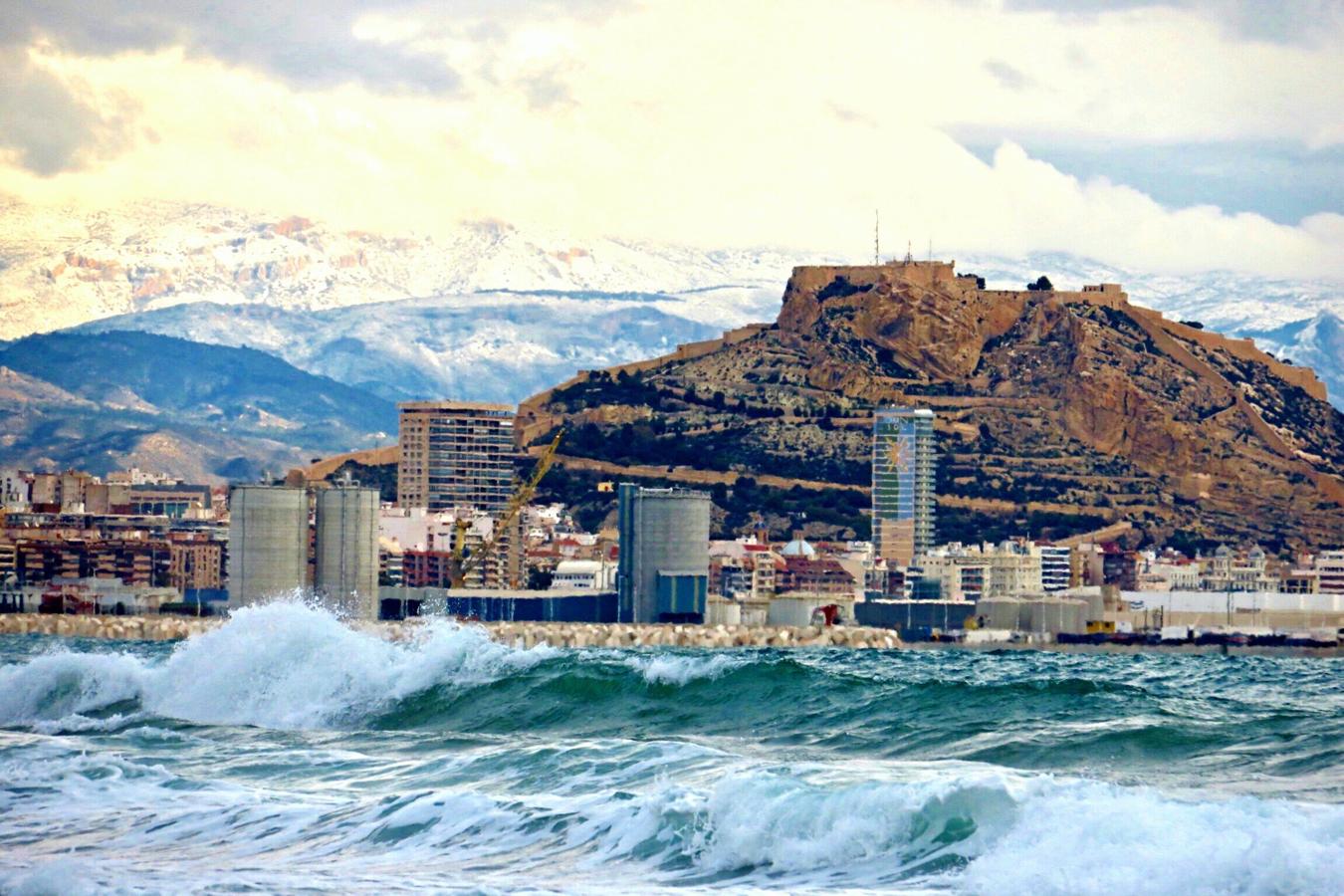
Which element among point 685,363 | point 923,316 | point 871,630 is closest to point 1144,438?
point 923,316

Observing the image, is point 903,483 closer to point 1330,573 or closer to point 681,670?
point 1330,573

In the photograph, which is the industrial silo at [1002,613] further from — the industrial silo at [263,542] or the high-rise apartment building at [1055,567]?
the industrial silo at [263,542]

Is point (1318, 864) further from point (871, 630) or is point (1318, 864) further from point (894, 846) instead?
point (871, 630)

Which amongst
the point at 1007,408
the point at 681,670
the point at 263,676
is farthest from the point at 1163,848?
the point at 1007,408

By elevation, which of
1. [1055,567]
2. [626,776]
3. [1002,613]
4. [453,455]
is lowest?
[626,776]

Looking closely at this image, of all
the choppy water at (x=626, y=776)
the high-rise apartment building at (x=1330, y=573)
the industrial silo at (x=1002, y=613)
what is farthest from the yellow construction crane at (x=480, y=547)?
the choppy water at (x=626, y=776)

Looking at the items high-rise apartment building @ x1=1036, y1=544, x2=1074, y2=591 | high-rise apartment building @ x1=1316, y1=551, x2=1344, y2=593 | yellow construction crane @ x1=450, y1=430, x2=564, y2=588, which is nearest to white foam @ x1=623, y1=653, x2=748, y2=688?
yellow construction crane @ x1=450, y1=430, x2=564, y2=588

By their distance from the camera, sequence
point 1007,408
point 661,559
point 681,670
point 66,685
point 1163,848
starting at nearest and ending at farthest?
point 1163,848
point 681,670
point 66,685
point 661,559
point 1007,408

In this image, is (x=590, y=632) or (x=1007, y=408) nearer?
(x=590, y=632)

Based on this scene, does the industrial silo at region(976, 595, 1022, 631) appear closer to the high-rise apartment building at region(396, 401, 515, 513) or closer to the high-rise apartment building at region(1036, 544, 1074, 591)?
the high-rise apartment building at region(1036, 544, 1074, 591)
